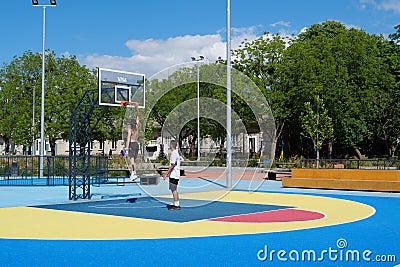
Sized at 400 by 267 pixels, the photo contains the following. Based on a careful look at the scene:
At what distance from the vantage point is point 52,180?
27.4 metres

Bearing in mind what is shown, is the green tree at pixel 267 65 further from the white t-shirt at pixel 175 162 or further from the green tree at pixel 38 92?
the white t-shirt at pixel 175 162

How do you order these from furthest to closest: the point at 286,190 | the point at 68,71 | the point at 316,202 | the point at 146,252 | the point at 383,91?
the point at 68,71, the point at 383,91, the point at 286,190, the point at 316,202, the point at 146,252

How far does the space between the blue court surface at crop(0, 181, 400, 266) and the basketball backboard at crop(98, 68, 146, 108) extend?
3.44 metres

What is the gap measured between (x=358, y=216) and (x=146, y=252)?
6.67m

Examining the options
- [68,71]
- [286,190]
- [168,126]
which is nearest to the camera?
[286,190]

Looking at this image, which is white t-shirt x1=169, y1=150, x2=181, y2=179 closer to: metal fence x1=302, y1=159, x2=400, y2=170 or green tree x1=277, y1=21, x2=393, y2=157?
metal fence x1=302, y1=159, x2=400, y2=170

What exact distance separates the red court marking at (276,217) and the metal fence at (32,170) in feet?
48.1

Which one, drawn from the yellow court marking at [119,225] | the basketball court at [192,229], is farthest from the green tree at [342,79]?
the yellow court marking at [119,225]

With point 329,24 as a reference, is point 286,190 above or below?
below

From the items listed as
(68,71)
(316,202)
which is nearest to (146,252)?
(316,202)

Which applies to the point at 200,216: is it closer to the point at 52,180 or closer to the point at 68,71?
the point at 52,180

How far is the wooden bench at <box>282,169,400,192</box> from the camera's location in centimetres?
2047

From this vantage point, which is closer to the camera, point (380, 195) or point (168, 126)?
point (380, 195)

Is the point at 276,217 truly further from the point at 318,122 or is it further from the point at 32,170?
the point at 318,122
